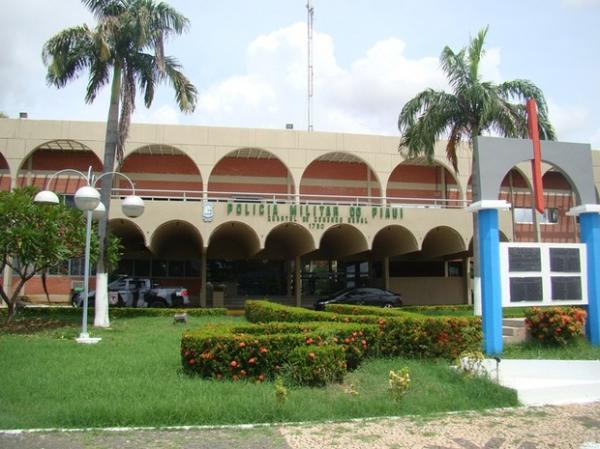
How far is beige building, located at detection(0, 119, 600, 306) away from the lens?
25.8 metres

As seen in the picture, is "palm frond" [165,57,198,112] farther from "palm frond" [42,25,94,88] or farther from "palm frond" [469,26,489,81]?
"palm frond" [469,26,489,81]

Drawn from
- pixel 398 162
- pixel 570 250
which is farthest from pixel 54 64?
pixel 398 162

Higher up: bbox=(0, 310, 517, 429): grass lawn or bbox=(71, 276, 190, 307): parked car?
bbox=(71, 276, 190, 307): parked car

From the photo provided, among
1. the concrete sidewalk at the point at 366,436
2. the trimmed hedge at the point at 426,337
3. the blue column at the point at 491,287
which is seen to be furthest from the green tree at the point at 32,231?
the blue column at the point at 491,287

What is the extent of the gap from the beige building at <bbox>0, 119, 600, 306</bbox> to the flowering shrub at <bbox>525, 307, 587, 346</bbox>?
45.8ft

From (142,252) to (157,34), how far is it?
16.0m

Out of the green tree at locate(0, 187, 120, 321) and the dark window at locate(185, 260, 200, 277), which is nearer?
the green tree at locate(0, 187, 120, 321)

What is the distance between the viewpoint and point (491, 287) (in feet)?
35.1

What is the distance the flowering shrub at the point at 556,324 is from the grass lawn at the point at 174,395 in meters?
2.69

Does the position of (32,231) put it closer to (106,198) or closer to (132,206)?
(132,206)

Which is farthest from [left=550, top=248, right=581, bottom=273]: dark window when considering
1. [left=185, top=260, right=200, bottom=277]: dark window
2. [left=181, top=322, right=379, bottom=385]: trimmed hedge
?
[left=185, top=260, right=200, bottom=277]: dark window

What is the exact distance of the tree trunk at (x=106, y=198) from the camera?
1777cm

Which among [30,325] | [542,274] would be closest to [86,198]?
[30,325]

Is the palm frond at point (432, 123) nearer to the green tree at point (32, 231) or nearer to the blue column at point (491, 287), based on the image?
the blue column at point (491, 287)
